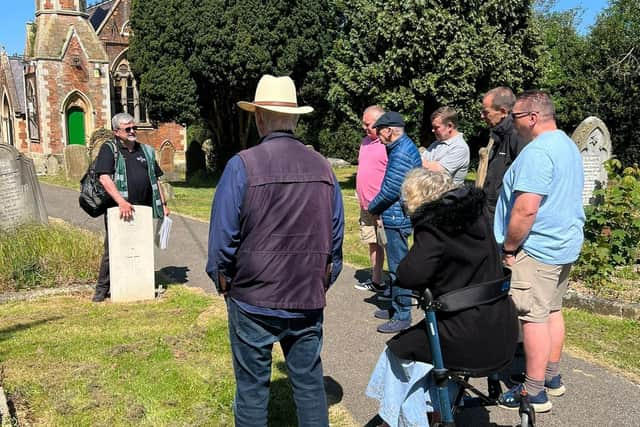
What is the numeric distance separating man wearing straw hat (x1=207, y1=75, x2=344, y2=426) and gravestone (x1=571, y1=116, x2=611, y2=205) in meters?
7.31

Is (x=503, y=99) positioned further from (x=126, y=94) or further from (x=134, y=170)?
(x=126, y=94)

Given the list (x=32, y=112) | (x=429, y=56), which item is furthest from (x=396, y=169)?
(x=32, y=112)

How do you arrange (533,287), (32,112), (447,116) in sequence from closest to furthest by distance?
1. (533,287)
2. (447,116)
3. (32,112)

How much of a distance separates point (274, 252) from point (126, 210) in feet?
12.5

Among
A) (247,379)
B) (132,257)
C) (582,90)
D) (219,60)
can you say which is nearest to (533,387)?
(247,379)

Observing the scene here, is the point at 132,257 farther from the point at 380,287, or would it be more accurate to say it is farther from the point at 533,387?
the point at 533,387

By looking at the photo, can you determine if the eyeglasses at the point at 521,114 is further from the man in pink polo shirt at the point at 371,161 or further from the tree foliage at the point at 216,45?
the tree foliage at the point at 216,45

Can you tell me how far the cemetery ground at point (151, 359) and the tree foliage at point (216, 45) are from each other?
15.7 meters

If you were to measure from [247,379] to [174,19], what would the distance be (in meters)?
20.7

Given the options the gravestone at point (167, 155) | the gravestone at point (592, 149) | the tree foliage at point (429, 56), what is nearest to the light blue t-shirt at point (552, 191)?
the gravestone at point (592, 149)

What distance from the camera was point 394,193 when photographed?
5.46m

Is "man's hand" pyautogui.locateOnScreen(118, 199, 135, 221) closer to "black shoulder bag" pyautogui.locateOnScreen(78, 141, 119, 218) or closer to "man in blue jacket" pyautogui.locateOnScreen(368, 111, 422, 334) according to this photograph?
"black shoulder bag" pyautogui.locateOnScreen(78, 141, 119, 218)

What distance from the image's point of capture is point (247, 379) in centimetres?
320

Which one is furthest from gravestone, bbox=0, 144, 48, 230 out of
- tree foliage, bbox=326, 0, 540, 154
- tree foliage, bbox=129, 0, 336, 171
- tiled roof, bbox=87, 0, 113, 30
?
tiled roof, bbox=87, 0, 113, 30
